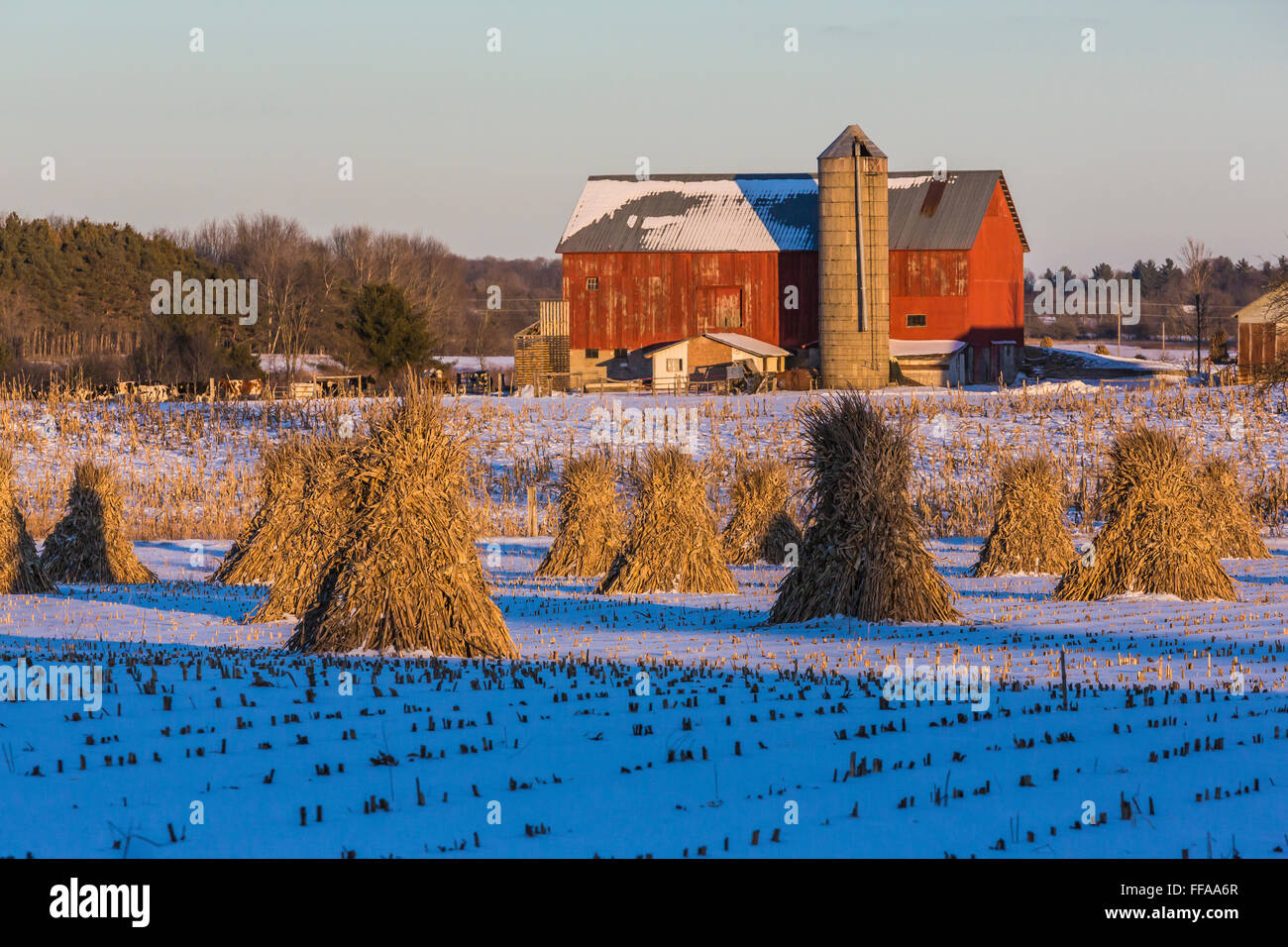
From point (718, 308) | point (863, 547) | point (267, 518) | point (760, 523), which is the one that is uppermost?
point (718, 308)

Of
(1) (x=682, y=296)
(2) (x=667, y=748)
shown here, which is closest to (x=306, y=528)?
(2) (x=667, y=748)

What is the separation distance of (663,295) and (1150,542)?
50.6m

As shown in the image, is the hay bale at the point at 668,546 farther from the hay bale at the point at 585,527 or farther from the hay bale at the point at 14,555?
the hay bale at the point at 14,555

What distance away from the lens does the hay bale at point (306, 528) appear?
50.9ft

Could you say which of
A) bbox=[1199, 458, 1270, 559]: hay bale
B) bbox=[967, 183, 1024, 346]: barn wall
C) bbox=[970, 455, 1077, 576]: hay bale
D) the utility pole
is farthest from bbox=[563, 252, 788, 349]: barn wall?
bbox=[970, 455, 1077, 576]: hay bale

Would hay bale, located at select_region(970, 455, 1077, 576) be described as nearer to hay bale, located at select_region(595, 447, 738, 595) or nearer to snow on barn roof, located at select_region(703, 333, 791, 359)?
hay bale, located at select_region(595, 447, 738, 595)

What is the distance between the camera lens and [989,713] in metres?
11.6

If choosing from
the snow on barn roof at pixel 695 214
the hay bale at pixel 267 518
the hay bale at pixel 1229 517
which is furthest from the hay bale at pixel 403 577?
the snow on barn roof at pixel 695 214

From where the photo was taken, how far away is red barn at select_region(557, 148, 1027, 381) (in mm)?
67375

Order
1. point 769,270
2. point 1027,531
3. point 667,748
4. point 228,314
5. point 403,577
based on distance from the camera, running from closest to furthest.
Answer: point 667,748
point 403,577
point 1027,531
point 769,270
point 228,314

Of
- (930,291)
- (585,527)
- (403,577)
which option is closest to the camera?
(403,577)

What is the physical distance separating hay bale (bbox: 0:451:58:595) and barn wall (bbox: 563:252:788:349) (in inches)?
1914

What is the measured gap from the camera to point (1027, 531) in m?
23.5

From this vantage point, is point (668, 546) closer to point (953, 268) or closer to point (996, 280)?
point (953, 268)
